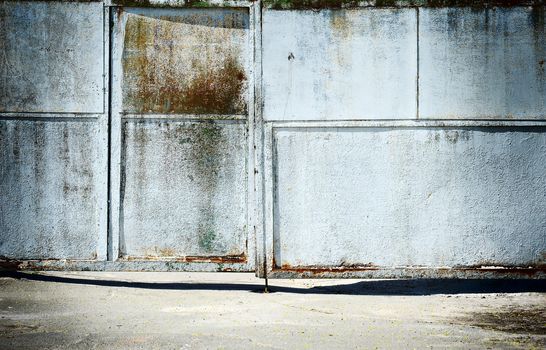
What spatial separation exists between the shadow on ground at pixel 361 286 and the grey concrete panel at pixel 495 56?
1559mm

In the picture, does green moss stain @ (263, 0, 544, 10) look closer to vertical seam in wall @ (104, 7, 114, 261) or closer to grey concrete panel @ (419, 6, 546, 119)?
grey concrete panel @ (419, 6, 546, 119)

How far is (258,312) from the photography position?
544cm

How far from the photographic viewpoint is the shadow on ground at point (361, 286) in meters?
6.38

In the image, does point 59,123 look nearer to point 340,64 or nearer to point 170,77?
point 170,77

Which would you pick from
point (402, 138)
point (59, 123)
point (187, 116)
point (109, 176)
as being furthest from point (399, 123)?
point (59, 123)

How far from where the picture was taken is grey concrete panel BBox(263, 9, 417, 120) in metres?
5.89

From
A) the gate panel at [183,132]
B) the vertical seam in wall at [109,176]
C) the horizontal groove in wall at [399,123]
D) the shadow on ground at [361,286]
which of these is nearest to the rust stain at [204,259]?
the gate panel at [183,132]

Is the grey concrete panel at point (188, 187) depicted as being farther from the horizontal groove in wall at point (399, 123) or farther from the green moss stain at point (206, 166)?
the horizontal groove in wall at point (399, 123)

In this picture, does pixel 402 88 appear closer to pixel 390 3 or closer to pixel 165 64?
pixel 390 3

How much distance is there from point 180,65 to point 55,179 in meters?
1.32

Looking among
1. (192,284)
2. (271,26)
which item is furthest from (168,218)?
(271,26)

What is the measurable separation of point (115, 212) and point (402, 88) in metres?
2.43

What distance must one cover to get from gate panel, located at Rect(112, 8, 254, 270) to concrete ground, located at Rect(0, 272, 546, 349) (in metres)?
0.47

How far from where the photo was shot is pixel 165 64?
19.6ft
